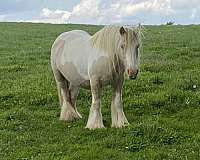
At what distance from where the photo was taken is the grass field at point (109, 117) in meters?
8.13

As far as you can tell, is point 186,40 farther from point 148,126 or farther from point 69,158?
point 69,158

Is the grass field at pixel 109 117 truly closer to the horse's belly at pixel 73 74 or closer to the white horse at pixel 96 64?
the white horse at pixel 96 64

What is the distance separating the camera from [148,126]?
8.96 meters

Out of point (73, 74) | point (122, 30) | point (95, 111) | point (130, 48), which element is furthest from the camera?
point (73, 74)

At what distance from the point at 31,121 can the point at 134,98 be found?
276 centimetres

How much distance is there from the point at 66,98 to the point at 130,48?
8.93 ft

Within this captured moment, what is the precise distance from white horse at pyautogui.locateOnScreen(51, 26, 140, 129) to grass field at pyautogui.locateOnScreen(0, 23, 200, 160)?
1.20 feet

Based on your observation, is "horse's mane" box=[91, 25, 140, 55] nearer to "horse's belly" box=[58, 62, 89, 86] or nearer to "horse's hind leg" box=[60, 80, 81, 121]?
"horse's belly" box=[58, 62, 89, 86]

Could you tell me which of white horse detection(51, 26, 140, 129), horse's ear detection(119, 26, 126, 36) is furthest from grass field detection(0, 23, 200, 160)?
horse's ear detection(119, 26, 126, 36)

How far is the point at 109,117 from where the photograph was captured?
10617mm

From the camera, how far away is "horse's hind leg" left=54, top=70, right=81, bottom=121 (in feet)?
35.0

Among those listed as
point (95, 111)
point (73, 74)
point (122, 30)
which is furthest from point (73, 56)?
point (122, 30)

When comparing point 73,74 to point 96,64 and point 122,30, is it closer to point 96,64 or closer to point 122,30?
point 96,64

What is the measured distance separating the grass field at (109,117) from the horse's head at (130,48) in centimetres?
113
